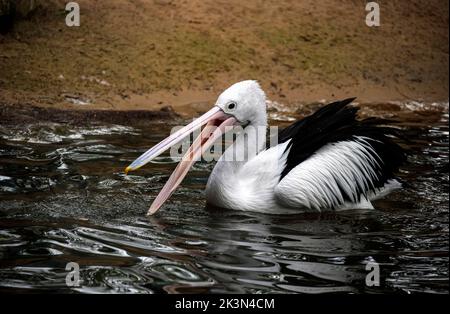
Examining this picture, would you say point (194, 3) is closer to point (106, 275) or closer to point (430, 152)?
point (430, 152)

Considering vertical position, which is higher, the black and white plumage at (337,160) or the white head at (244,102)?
the white head at (244,102)

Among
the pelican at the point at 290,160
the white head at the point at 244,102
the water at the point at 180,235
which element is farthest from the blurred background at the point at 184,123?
the white head at the point at 244,102

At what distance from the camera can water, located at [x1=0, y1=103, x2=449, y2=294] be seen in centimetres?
354

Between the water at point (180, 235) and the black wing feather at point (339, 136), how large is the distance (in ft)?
0.93

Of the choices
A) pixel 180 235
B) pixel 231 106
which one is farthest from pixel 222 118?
pixel 180 235

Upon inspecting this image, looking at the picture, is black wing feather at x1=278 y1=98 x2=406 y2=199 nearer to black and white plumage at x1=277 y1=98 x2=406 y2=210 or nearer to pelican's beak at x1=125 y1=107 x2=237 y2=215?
black and white plumage at x1=277 y1=98 x2=406 y2=210

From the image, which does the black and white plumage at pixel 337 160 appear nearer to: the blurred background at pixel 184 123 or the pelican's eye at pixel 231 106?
the blurred background at pixel 184 123

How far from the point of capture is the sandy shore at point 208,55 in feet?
28.2

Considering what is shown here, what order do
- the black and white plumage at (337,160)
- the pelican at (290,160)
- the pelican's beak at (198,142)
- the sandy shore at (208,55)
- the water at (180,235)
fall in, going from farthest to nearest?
the sandy shore at (208,55) → the black and white plumage at (337,160) → the pelican at (290,160) → the pelican's beak at (198,142) → the water at (180,235)

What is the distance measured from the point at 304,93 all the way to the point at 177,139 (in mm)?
4910

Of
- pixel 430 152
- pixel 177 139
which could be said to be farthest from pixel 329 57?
pixel 177 139

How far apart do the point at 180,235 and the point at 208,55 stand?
217 inches

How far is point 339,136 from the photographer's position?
528 cm

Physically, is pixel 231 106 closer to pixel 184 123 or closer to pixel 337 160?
pixel 337 160
